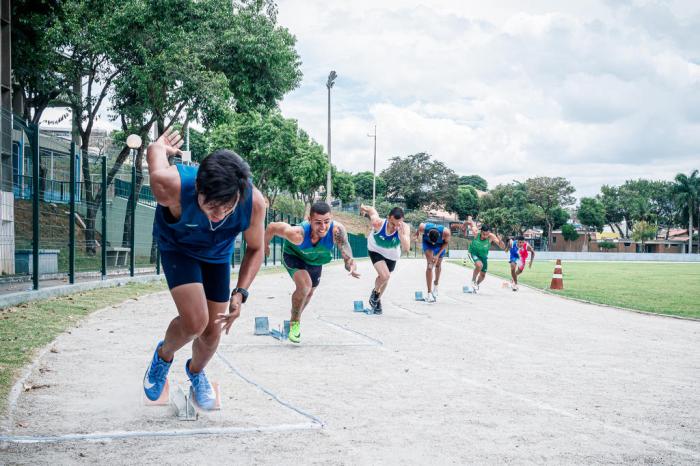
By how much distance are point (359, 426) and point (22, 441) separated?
206 centimetres

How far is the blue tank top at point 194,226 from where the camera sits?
4422 millimetres

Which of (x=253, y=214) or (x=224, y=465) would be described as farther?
(x=253, y=214)

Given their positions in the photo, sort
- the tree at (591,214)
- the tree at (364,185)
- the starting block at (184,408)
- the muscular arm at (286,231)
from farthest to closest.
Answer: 1. the tree at (364,185)
2. the tree at (591,214)
3. the muscular arm at (286,231)
4. the starting block at (184,408)

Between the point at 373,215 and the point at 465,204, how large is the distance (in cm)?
10343

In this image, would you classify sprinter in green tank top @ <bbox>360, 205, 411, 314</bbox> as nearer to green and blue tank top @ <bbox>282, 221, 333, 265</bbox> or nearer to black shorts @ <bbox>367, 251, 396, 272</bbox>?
black shorts @ <bbox>367, 251, 396, 272</bbox>

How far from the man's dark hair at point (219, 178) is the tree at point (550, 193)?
10189cm

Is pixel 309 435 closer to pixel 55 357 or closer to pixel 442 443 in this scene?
pixel 442 443

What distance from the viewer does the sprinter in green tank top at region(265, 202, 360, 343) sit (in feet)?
28.2

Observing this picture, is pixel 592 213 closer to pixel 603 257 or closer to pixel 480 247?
pixel 603 257

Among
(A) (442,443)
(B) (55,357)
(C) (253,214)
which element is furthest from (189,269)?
(B) (55,357)

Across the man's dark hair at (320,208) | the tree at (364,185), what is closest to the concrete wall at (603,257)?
the tree at (364,185)

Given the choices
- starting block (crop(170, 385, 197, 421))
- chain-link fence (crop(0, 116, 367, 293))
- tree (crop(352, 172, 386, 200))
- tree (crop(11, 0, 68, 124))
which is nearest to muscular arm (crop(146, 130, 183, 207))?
starting block (crop(170, 385, 197, 421))

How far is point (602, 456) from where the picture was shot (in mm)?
4207

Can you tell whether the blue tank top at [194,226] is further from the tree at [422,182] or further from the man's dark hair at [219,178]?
the tree at [422,182]
